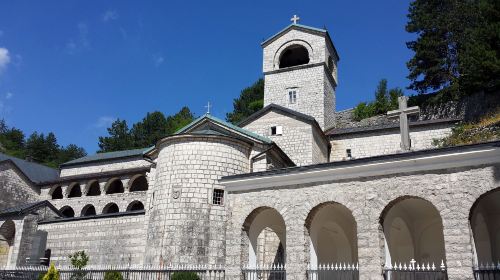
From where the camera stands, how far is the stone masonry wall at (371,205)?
9.01 m

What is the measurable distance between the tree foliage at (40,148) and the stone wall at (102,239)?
36.5 m

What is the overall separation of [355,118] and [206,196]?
18.8 meters

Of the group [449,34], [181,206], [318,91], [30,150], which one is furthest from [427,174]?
[30,150]

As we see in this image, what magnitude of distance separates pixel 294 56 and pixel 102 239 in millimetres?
16508

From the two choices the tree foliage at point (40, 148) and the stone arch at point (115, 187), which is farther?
the tree foliage at point (40, 148)

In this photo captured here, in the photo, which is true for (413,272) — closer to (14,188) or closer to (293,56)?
(293,56)

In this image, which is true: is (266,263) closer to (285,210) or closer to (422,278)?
(285,210)

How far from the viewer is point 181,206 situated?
15.8 meters

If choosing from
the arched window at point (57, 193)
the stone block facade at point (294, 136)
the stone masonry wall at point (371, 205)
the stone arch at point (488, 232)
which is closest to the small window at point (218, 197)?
the stone masonry wall at point (371, 205)

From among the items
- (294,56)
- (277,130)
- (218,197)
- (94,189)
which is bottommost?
(218,197)

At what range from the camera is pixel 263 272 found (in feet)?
36.4

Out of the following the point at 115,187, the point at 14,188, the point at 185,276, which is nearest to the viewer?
the point at 185,276

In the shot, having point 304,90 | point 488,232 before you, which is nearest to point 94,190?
point 304,90

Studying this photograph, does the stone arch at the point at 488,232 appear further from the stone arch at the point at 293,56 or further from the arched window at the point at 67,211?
the arched window at the point at 67,211
